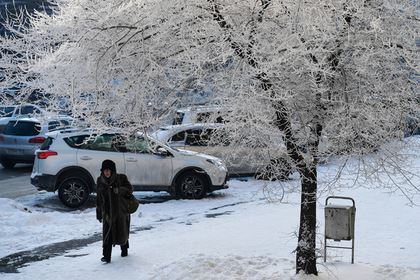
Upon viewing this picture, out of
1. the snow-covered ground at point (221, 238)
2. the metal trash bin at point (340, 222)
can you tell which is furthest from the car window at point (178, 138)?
the metal trash bin at point (340, 222)

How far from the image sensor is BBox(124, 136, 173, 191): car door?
1320cm

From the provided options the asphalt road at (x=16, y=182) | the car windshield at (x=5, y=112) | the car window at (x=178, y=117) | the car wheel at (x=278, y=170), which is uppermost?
the car windshield at (x=5, y=112)

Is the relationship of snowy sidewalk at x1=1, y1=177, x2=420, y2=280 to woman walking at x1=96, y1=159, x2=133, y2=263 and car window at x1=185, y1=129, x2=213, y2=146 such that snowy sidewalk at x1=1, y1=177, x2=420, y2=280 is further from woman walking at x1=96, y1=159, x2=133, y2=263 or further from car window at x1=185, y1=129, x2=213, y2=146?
car window at x1=185, y1=129, x2=213, y2=146

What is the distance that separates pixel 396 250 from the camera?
870cm

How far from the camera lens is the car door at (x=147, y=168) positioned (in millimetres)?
13196

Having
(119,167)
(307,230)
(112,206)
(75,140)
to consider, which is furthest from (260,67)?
(75,140)

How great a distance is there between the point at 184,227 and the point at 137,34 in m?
5.00

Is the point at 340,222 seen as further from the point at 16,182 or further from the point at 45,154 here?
the point at 16,182

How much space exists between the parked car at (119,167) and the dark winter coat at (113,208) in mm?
4039

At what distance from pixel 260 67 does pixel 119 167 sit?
25.9 feet

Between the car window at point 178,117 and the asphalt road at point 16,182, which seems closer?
the car window at point 178,117

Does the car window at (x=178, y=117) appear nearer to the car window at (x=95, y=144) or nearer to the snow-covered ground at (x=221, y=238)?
the snow-covered ground at (x=221, y=238)

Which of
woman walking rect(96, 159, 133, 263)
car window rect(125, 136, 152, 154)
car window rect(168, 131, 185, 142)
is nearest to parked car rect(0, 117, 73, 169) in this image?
car window rect(168, 131, 185, 142)

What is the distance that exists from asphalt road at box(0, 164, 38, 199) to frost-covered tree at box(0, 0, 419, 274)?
828cm
